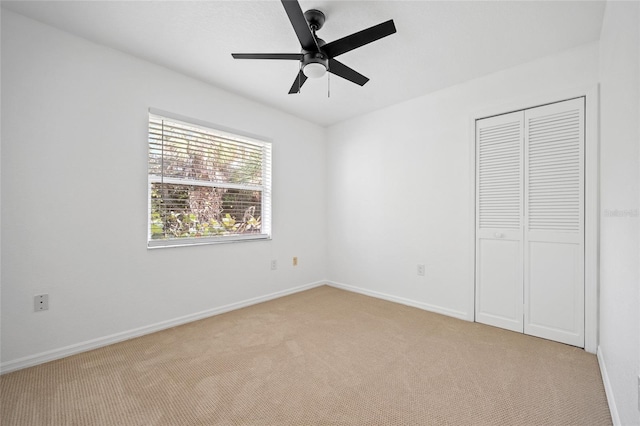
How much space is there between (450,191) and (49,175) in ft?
11.8

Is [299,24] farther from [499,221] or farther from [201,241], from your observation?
[499,221]

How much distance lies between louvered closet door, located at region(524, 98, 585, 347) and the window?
2.82 metres

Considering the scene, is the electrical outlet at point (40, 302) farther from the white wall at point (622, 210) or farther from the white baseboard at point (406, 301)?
the white wall at point (622, 210)

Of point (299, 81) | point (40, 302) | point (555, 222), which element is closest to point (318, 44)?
point (299, 81)

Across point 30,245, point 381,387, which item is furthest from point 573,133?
point 30,245

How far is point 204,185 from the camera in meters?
3.01

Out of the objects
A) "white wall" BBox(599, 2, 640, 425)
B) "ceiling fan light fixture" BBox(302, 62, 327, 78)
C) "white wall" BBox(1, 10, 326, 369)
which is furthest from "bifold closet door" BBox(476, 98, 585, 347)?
"white wall" BBox(1, 10, 326, 369)

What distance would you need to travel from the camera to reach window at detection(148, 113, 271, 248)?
8.84 feet

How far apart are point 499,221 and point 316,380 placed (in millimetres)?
2228

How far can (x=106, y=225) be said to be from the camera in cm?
235

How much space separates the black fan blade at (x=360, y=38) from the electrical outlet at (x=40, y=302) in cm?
270

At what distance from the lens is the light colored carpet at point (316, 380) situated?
1.52 meters

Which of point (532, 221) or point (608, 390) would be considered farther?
point (532, 221)

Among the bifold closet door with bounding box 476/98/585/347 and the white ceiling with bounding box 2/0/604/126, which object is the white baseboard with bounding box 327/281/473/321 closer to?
the bifold closet door with bounding box 476/98/585/347
